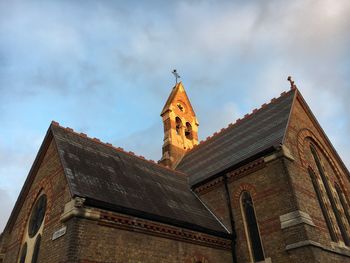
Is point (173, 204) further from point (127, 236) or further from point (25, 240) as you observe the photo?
point (25, 240)

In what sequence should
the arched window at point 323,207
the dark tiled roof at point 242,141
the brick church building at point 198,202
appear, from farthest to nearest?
1. the dark tiled roof at point 242,141
2. the arched window at point 323,207
3. the brick church building at point 198,202

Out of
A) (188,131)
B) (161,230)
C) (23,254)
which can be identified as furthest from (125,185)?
(188,131)

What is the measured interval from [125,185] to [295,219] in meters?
6.90

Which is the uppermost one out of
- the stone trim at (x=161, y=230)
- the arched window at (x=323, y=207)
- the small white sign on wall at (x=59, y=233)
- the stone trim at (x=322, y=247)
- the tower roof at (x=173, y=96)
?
the tower roof at (x=173, y=96)

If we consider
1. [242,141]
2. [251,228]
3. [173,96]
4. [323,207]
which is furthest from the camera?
[173,96]

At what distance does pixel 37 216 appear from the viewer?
1343cm

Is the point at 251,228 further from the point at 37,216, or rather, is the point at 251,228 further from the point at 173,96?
the point at 173,96

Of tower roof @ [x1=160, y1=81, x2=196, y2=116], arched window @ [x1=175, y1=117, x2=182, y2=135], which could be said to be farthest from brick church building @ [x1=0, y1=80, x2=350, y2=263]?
tower roof @ [x1=160, y1=81, x2=196, y2=116]

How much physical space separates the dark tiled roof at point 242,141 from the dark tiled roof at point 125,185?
2202 millimetres

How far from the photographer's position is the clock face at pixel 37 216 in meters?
12.9

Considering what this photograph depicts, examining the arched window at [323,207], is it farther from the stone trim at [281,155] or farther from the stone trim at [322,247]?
the stone trim at [281,155]

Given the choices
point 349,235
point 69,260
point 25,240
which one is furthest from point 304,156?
point 25,240

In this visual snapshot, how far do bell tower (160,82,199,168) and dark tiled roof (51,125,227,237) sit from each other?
6.84 metres

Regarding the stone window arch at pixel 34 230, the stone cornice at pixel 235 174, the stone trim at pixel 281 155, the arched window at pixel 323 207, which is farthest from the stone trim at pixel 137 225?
the arched window at pixel 323 207
